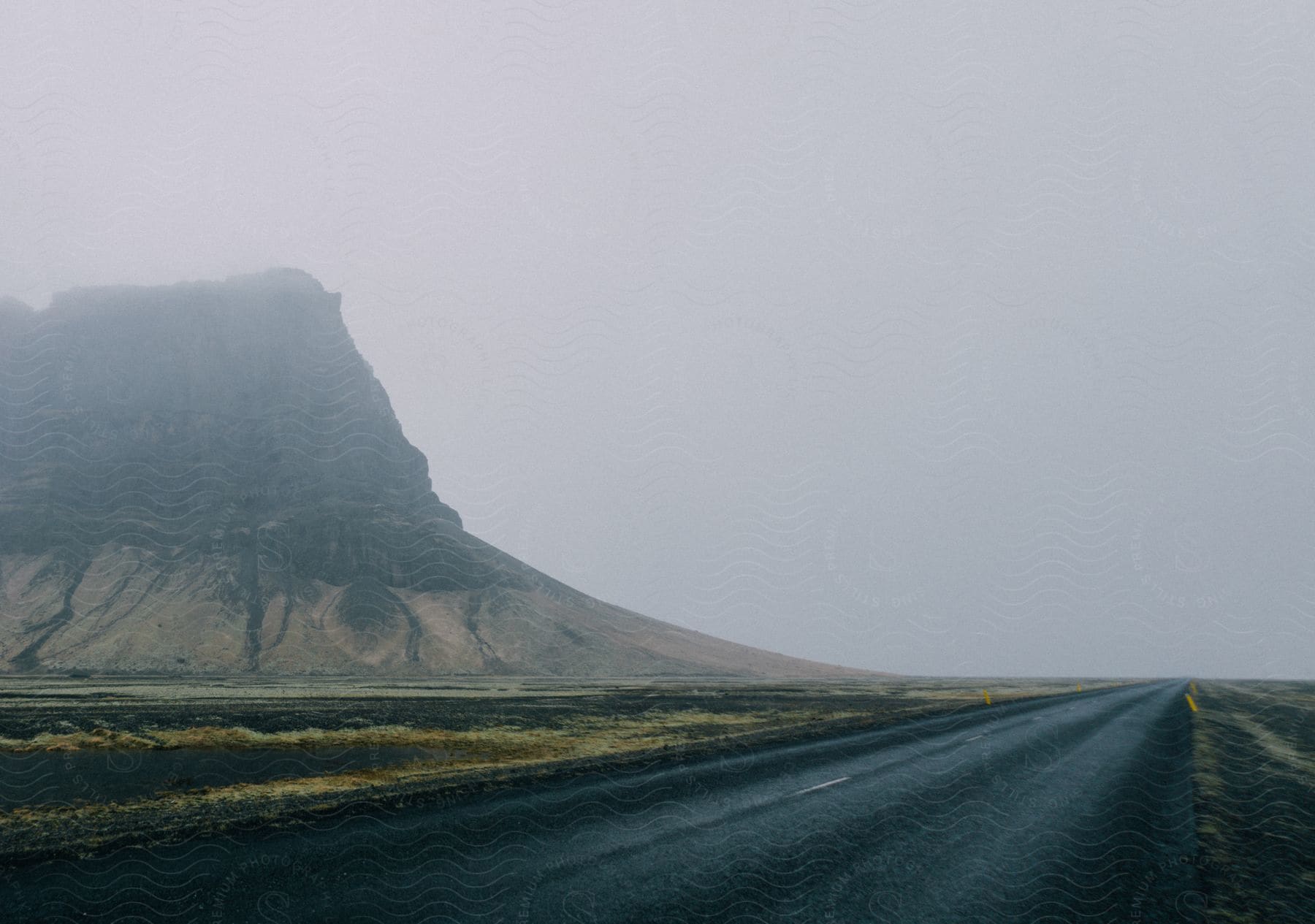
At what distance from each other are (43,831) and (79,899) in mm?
4263

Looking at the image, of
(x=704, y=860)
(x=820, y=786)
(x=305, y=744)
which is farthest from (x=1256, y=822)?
(x=305, y=744)

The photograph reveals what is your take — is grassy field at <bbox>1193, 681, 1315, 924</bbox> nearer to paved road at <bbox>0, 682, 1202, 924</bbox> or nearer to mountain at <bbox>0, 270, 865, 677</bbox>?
paved road at <bbox>0, 682, 1202, 924</bbox>

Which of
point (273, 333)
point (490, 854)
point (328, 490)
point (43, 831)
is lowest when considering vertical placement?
point (43, 831)

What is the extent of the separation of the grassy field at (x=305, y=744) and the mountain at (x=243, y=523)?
53.9 metres

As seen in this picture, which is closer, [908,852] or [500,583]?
[908,852]

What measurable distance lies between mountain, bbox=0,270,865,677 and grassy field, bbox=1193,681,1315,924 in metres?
90.3

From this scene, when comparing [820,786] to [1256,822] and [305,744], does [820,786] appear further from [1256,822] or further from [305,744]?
[305,744]

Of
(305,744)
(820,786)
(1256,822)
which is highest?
(1256,822)

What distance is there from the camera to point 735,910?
6.98m

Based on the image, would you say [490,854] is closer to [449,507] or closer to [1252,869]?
[1252,869]

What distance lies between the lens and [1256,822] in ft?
36.7

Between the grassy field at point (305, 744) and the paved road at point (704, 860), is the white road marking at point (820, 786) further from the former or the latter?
the grassy field at point (305, 744)

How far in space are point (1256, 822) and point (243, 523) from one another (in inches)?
5255

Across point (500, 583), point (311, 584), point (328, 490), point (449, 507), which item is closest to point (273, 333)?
point (328, 490)
